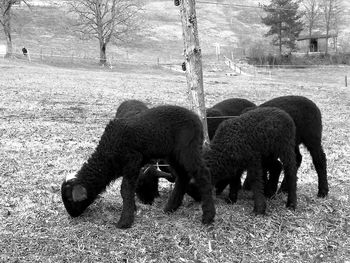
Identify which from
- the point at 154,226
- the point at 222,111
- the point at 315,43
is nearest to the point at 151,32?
the point at 315,43

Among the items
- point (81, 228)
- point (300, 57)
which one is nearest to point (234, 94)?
point (81, 228)

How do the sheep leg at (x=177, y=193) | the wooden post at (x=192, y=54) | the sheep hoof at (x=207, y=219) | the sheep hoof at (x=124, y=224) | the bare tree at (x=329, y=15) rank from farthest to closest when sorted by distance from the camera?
the bare tree at (x=329, y=15), the wooden post at (x=192, y=54), the sheep leg at (x=177, y=193), the sheep hoof at (x=207, y=219), the sheep hoof at (x=124, y=224)

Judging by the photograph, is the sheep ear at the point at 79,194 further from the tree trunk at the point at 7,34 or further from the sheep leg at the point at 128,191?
the tree trunk at the point at 7,34

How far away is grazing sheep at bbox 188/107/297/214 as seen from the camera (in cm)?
715

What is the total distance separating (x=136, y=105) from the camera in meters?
9.55

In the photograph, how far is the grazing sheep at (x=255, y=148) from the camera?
7148 millimetres

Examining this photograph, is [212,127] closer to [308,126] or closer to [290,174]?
[308,126]

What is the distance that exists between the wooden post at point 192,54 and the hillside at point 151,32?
1938 inches

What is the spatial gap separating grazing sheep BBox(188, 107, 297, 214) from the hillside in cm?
5023

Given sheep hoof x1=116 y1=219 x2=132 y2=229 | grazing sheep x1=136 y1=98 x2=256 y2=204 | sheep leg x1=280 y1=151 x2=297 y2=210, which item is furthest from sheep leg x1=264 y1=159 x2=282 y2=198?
sheep hoof x1=116 y1=219 x2=132 y2=229

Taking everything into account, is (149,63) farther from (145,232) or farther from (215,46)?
(145,232)

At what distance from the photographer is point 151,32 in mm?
78062

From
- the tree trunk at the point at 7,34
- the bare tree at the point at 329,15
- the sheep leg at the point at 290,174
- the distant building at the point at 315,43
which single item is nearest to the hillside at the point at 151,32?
the tree trunk at the point at 7,34

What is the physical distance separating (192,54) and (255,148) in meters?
2.00
